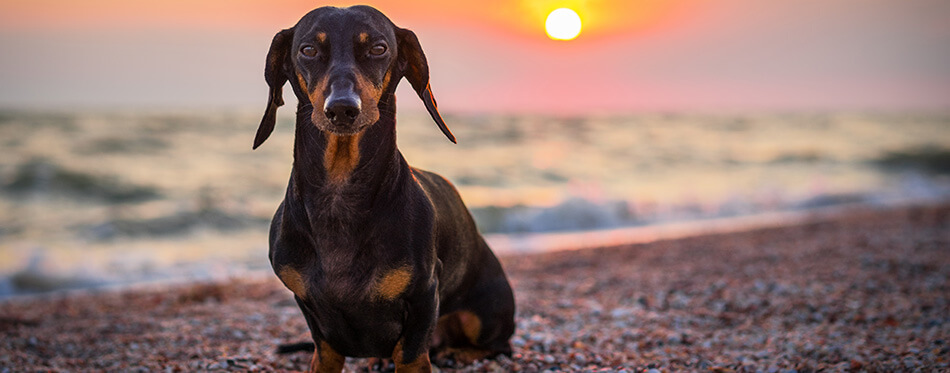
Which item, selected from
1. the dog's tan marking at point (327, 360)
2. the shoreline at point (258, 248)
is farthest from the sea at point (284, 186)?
the dog's tan marking at point (327, 360)

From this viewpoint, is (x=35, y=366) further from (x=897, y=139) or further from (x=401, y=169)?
(x=897, y=139)

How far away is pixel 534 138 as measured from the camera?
29.9 m

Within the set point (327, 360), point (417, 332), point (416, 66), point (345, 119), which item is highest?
point (416, 66)

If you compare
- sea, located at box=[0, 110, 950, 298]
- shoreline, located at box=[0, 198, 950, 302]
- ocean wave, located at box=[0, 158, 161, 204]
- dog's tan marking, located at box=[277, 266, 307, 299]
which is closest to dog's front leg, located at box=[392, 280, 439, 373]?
dog's tan marking, located at box=[277, 266, 307, 299]

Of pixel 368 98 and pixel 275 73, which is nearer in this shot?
pixel 368 98

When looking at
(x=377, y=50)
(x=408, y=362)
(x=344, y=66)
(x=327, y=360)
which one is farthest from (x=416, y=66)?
(x=327, y=360)

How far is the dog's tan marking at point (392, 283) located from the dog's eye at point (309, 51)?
888 mm

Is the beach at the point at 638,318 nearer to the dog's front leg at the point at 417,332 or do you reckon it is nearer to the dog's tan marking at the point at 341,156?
the dog's front leg at the point at 417,332

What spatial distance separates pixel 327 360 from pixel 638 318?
2.94m

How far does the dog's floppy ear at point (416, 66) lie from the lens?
10.0 feet

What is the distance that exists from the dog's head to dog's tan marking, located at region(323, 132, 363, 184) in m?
→ 0.19

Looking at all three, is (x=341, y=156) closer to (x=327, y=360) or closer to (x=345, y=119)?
(x=345, y=119)

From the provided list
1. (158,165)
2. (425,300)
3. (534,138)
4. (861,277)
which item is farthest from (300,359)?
(534,138)

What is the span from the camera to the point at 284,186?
52.4 feet
